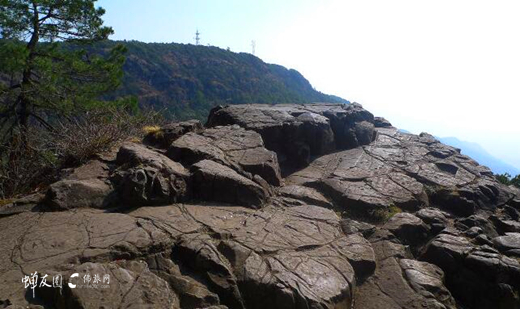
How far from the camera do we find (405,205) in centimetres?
622

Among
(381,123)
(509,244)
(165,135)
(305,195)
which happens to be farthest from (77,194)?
(381,123)

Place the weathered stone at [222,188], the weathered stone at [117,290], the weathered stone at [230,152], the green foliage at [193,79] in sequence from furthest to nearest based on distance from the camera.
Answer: the green foliage at [193,79] < the weathered stone at [230,152] < the weathered stone at [222,188] < the weathered stone at [117,290]

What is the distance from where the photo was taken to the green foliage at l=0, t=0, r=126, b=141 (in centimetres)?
920

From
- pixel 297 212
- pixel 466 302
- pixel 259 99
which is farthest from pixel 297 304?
pixel 259 99

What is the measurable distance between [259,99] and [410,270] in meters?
56.4

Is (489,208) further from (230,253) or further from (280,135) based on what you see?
(230,253)

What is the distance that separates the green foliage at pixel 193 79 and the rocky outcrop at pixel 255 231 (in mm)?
41886

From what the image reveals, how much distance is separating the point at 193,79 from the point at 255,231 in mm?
62547

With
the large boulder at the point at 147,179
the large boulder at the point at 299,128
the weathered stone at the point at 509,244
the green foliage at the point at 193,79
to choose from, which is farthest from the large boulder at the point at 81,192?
the green foliage at the point at 193,79

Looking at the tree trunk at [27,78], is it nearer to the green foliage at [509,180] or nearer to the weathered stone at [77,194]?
the weathered stone at [77,194]

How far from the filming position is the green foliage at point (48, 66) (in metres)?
9.20

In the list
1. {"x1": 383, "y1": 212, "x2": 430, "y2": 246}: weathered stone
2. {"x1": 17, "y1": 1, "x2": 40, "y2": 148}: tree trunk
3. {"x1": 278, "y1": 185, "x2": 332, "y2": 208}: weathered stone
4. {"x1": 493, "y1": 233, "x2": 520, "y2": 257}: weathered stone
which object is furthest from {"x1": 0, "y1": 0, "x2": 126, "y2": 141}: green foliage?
{"x1": 493, "y1": 233, "x2": 520, "y2": 257}: weathered stone

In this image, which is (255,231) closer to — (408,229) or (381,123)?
(408,229)

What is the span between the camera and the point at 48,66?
9352 millimetres
